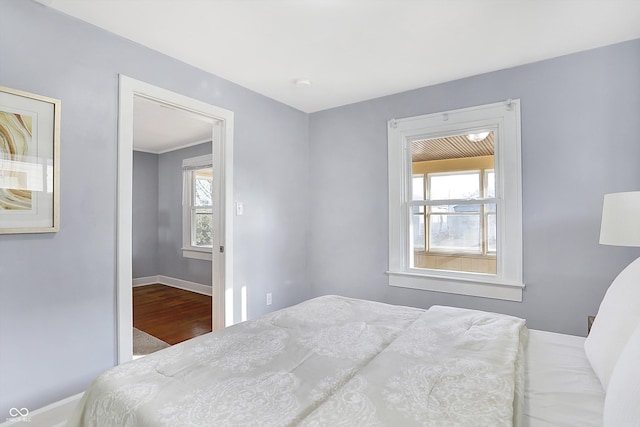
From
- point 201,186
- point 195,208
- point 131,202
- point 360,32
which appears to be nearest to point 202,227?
point 195,208

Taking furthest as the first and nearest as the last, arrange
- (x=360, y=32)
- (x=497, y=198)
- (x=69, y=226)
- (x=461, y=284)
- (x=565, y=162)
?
(x=461, y=284), (x=497, y=198), (x=565, y=162), (x=360, y=32), (x=69, y=226)

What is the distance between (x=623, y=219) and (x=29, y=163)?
10.4ft

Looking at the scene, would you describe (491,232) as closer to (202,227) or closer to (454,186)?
(454,186)

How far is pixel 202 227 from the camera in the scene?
205 inches

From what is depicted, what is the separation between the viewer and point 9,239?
5.53ft

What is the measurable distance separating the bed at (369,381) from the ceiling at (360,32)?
5.71ft

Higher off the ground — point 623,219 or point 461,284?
point 623,219

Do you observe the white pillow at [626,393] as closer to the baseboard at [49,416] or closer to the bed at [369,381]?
the bed at [369,381]

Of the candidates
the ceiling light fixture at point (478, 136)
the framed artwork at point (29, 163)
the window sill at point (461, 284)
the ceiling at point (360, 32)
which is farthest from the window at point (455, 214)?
the framed artwork at point (29, 163)

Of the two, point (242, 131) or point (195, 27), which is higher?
point (195, 27)

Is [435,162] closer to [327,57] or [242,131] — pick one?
[327,57]

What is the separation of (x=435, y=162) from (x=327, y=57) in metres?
1.37

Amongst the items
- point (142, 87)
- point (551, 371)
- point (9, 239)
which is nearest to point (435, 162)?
point (551, 371)

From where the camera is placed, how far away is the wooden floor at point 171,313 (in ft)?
11.0
